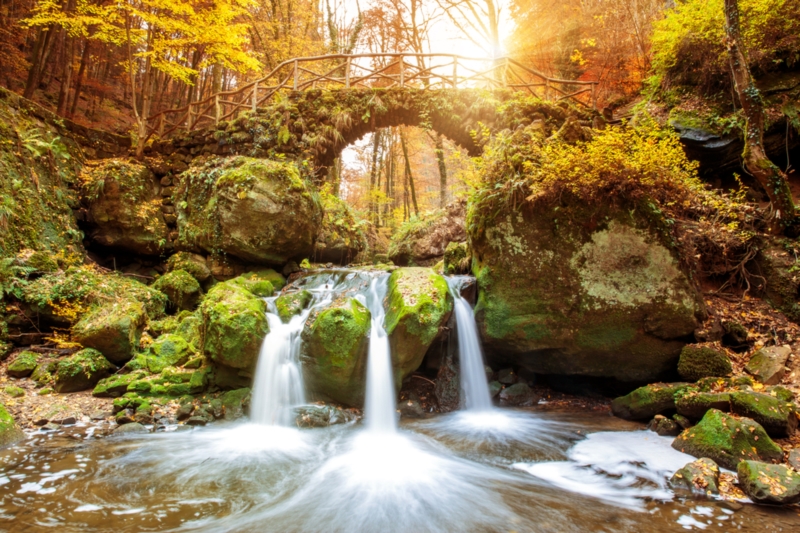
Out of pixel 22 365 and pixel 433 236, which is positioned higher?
pixel 433 236

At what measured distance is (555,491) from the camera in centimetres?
384

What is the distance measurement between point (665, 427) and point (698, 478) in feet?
4.66

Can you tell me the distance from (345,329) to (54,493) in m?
3.52

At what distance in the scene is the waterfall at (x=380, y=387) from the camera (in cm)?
575

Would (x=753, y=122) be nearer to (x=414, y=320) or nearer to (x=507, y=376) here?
(x=507, y=376)

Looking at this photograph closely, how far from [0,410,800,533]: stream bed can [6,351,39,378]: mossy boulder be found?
6.34 ft

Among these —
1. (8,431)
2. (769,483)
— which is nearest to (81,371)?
(8,431)

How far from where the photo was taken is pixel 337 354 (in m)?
5.81

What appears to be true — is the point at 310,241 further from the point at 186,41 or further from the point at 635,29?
the point at 635,29

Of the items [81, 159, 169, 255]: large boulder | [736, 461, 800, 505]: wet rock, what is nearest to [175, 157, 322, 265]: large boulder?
[81, 159, 169, 255]: large boulder

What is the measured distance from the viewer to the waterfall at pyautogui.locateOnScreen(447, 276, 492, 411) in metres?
6.51

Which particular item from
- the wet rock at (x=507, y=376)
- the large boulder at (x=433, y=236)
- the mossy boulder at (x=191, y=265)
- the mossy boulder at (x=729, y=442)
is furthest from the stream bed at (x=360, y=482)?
the large boulder at (x=433, y=236)

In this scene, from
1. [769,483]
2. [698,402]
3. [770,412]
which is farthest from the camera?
[698,402]

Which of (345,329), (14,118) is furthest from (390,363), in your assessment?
(14,118)
